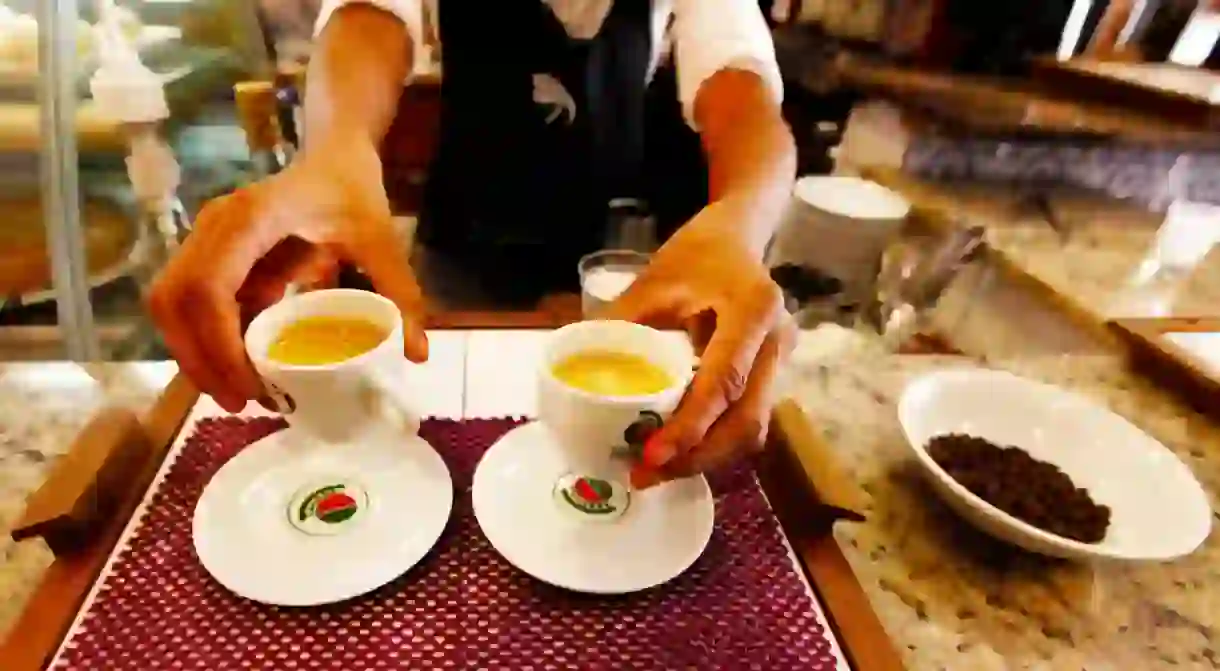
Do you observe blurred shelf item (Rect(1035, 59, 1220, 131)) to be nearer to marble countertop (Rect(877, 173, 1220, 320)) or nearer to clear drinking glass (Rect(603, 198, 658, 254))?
marble countertop (Rect(877, 173, 1220, 320))

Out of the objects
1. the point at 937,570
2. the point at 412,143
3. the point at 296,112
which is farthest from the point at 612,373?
the point at 412,143

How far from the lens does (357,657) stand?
0.54m

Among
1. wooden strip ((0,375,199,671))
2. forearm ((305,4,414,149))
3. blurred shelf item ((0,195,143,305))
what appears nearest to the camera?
wooden strip ((0,375,199,671))

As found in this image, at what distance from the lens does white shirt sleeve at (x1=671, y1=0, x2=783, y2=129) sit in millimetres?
939

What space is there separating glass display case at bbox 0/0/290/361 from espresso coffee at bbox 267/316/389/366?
607 millimetres

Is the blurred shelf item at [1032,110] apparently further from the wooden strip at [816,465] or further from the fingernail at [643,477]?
the fingernail at [643,477]

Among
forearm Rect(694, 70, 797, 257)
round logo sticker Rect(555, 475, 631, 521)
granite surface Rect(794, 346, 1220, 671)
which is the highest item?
forearm Rect(694, 70, 797, 257)

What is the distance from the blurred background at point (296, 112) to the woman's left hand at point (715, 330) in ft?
2.81

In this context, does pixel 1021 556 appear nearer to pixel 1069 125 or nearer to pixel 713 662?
pixel 713 662

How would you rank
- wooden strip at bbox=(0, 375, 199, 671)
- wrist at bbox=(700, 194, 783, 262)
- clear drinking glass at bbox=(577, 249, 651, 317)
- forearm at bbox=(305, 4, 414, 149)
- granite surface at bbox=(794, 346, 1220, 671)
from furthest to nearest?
1. clear drinking glass at bbox=(577, 249, 651, 317)
2. forearm at bbox=(305, 4, 414, 149)
3. wrist at bbox=(700, 194, 783, 262)
4. granite surface at bbox=(794, 346, 1220, 671)
5. wooden strip at bbox=(0, 375, 199, 671)

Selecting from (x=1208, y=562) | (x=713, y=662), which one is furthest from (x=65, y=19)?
(x=1208, y=562)

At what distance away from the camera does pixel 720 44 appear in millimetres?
946

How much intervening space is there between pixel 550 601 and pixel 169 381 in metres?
0.44

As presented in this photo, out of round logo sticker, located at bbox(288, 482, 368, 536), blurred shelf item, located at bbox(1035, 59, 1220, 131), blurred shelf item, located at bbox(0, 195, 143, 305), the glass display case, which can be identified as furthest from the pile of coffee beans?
blurred shelf item, located at bbox(0, 195, 143, 305)
